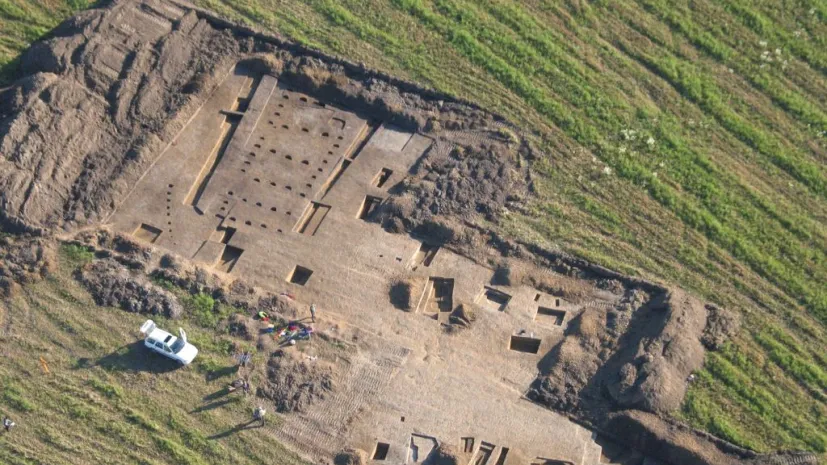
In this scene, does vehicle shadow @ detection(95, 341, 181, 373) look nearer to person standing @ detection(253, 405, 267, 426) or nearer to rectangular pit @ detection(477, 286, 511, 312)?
person standing @ detection(253, 405, 267, 426)

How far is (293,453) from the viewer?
75.7ft

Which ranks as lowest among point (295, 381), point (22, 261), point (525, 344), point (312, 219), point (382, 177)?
point (22, 261)

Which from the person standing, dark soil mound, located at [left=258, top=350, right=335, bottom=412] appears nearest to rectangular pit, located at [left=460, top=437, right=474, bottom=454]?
dark soil mound, located at [left=258, top=350, right=335, bottom=412]

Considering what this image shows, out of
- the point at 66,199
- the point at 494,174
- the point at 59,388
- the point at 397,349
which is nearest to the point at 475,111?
the point at 494,174

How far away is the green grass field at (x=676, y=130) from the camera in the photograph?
25.8 metres

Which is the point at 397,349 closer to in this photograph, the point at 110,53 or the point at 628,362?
the point at 628,362

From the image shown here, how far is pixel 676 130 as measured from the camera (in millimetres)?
30234

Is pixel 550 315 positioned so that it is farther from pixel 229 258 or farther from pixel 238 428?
pixel 229 258

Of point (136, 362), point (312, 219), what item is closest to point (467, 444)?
point (312, 219)

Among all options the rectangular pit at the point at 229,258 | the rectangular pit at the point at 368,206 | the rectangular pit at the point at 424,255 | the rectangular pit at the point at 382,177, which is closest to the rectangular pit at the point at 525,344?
the rectangular pit at the point at 424,255

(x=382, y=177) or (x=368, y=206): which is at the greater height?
(x=382, y=177)

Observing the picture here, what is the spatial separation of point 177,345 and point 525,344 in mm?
10903

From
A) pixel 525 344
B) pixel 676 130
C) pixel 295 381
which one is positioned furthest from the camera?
pixel 676 130

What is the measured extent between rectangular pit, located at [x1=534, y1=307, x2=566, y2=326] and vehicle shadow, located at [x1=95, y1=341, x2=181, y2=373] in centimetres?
1158
